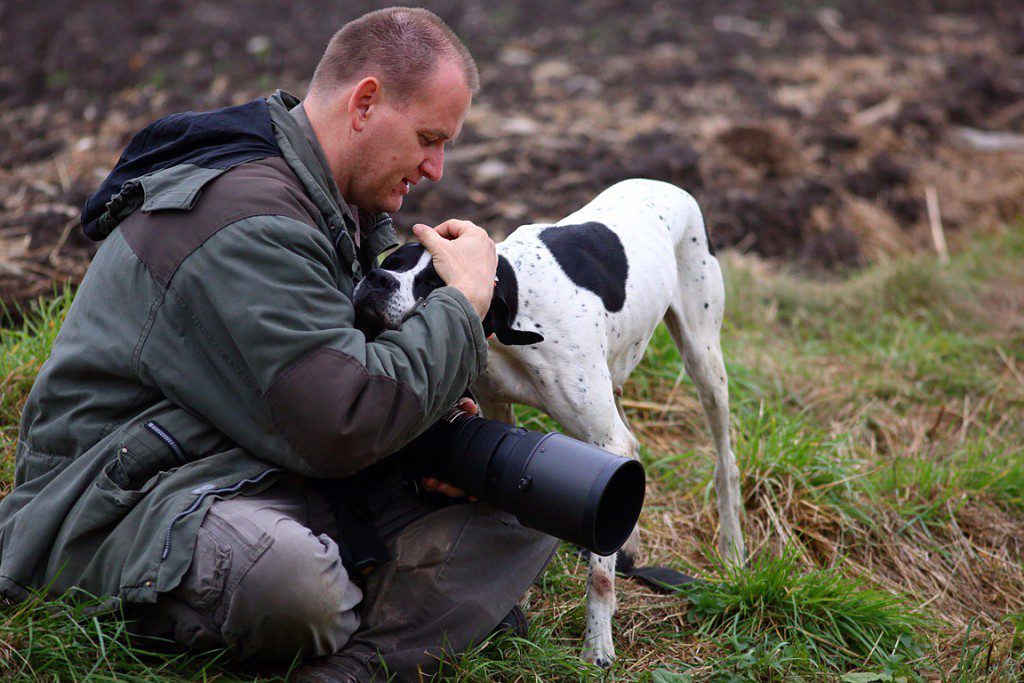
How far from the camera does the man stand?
2.22 meters

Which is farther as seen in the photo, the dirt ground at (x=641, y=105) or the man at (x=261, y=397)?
the dirt ground at (x=641, y=105)

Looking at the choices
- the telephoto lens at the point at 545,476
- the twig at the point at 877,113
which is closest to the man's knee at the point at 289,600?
the telephoto lens at the point at 545,476

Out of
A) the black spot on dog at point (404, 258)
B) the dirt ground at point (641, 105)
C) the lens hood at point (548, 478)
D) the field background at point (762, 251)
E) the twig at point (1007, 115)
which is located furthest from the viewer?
the twig at point (1007, 115)

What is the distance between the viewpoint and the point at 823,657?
10.1ft

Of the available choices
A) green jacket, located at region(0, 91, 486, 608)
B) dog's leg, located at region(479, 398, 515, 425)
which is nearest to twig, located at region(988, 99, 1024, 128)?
dog's leg, located at region(479, 398, 515, 425)

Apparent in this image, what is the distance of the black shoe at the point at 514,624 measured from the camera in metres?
2.82

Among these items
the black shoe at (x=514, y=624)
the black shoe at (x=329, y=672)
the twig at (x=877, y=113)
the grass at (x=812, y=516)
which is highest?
the black shoe at (x=329, y=672)

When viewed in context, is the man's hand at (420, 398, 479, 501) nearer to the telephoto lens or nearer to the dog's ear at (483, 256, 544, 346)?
the telephoto lens

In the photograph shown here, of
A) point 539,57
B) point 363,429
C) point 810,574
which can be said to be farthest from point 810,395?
point 539,57

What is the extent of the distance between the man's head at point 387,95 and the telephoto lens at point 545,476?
78 centimetres

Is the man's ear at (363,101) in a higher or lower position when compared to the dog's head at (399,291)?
higher

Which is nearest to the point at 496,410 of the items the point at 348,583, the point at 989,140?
the point at 348,583

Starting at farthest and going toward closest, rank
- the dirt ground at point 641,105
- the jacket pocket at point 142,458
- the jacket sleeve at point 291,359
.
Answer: the dirt ground at point 641,105, the jacket pocket at point 142,458, the jacket sleeve at point 291,359

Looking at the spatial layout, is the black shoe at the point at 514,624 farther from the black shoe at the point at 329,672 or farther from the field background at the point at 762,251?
the black shoe at the point at 329,672
